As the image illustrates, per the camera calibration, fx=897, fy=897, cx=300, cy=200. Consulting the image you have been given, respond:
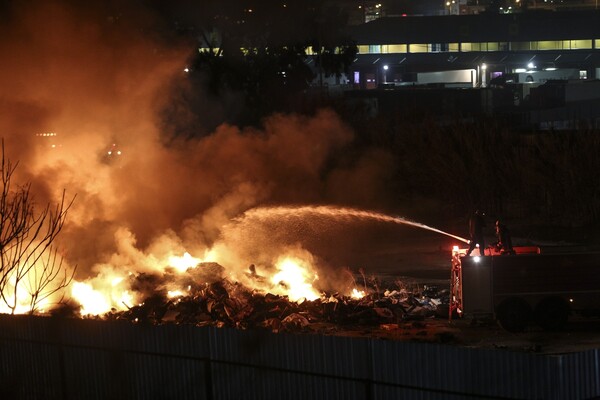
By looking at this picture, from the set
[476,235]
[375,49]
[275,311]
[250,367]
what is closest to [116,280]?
[275,311]

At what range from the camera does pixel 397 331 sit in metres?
16.7

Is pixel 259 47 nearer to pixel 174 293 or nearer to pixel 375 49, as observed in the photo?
pixel 174 293

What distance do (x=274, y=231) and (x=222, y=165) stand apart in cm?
300

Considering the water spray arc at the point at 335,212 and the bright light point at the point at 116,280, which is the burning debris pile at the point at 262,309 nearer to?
the bright light point at the point at 116,280

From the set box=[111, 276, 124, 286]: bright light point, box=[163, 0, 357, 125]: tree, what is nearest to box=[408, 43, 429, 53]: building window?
box=[163, 0, 357, 125]: tree

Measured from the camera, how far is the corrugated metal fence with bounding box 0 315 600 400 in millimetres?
8711

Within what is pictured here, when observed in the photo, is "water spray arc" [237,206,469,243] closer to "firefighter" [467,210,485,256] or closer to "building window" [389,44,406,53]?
"firefighter" [467,210,485,256]

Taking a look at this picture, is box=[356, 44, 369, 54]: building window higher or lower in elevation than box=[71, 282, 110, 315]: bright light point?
higher

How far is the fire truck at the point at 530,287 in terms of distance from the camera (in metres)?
16.0

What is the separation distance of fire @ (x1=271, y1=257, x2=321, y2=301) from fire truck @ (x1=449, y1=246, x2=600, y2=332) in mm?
4256

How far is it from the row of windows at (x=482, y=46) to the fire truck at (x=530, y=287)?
68.2 metres

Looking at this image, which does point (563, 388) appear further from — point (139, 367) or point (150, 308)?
point (150, 308)

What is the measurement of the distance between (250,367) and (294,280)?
970 centimetres

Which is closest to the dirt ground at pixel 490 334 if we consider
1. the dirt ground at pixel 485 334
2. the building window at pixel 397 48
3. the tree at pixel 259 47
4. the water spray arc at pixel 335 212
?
the dirt ground at pixel 485 334
